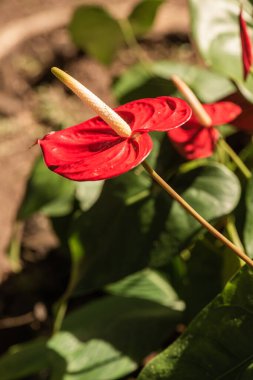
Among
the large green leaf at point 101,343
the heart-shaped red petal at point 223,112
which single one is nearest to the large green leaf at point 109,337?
the large green leaf at point 101,343

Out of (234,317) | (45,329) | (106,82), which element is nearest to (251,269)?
(234,317)

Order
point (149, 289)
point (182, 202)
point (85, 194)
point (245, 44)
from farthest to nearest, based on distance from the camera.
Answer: point (149, 289), point (85, 194), point (245, 44), point (182, 202)

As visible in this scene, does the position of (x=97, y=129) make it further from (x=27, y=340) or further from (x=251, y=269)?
(x=27, y=340)

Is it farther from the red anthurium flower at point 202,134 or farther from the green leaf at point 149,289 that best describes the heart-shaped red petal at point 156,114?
the green leaf at point 149,289

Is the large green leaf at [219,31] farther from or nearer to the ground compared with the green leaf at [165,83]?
farther from the ground

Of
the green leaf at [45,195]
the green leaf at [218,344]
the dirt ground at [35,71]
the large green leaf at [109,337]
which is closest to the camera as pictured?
the green leaf at [218,344]

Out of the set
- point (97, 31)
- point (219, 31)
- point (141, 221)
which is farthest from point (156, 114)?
point (97, 31)

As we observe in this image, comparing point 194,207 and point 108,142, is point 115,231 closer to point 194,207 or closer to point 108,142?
point 194,207
